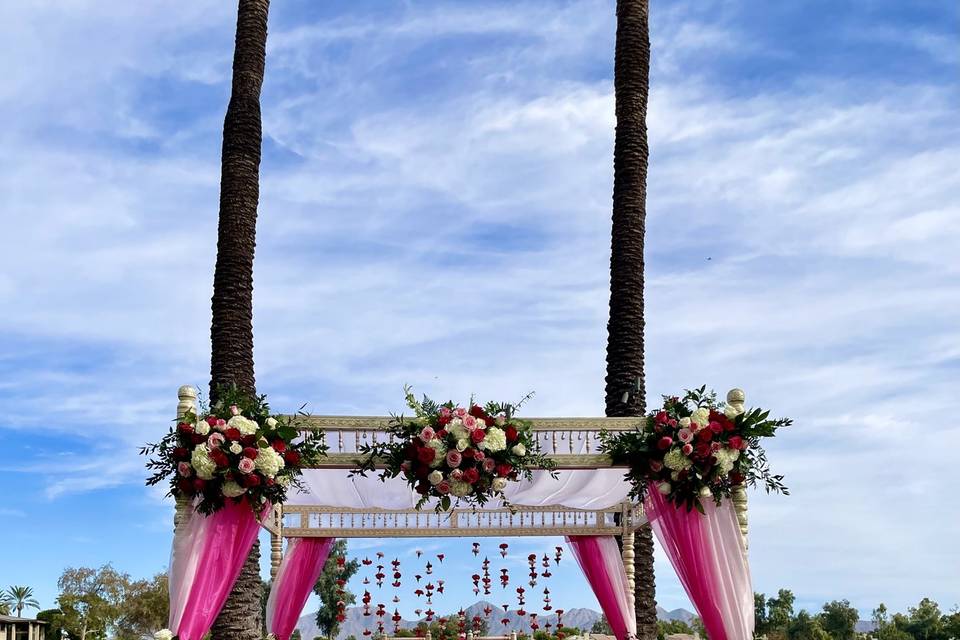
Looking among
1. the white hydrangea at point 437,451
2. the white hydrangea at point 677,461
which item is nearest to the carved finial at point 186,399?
the white hydrangea at point 437,451

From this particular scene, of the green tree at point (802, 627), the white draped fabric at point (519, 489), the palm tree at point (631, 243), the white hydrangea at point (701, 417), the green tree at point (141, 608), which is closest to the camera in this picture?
the white hydrangea at point (701, 417)

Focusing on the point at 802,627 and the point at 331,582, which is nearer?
the point at 331,582

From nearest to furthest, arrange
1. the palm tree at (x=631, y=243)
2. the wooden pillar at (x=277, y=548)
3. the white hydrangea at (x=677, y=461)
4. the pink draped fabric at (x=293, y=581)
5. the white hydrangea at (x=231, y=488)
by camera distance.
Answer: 1. the white hydrangea at (x=231, y=488)
2. the white hydrangea at (x=677, y=461)
3. the palm tree at (x=631, y=243)
4. the wooden pillar at (x=277, y=548)
5. the pink draped fabric at (x=293, y=581)

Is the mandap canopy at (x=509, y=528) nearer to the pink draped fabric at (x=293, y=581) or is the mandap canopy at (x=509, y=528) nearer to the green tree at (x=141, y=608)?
the pink draped fabric at (x=293, y=581)

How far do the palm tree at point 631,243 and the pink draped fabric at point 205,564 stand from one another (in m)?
5.61

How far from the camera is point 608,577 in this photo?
532 inches

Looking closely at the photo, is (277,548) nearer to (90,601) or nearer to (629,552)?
(629,552)

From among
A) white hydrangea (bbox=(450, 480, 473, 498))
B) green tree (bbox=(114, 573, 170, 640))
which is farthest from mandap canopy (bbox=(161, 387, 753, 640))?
green tree (bbox=(114, 573, 170, 640))

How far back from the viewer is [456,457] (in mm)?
9039

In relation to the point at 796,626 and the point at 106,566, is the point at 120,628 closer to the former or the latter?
the point at 106,566

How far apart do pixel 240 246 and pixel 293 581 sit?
4688 mm

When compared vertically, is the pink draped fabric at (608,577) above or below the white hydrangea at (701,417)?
below

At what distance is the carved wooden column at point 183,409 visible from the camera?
29.5 ft

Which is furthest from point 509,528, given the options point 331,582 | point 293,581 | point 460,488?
point 331,582
